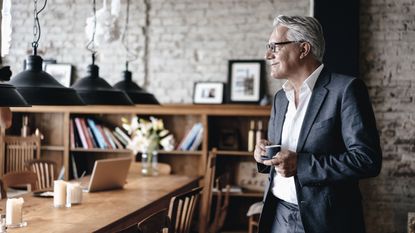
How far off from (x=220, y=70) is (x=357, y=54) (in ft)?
5.40

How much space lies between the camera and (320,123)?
7.18ft

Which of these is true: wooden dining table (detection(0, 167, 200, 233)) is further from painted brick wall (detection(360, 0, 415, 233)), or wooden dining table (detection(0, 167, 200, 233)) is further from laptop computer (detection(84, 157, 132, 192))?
painted brick wall (detection(360, 0, 415, 233))

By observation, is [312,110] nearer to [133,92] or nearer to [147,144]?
[133,92]

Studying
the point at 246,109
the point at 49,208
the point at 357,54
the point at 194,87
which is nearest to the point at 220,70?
the point at 194,87

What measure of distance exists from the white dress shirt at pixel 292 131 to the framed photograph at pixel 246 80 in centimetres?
352

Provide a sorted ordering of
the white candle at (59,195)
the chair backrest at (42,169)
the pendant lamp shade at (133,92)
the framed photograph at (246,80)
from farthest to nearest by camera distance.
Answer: the framed photograph at (246,80)
the chair backrest at (42,169)
the pendant lamp shade at (133,92)
the white candle at (59,195)

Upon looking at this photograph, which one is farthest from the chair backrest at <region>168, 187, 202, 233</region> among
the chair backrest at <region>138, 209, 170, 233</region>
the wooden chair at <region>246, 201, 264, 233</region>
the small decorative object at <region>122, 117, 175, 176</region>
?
the small decorative object at <region>122, 117, 175, 176</region>

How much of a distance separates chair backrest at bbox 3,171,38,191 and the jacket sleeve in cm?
290

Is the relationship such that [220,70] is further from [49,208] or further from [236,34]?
[49,208]

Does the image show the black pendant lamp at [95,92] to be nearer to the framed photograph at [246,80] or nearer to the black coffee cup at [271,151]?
the black coffee cup at [271,151]

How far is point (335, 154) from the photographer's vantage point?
219 cm

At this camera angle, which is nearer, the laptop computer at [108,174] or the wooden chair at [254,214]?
the laptop computer at [108,174]

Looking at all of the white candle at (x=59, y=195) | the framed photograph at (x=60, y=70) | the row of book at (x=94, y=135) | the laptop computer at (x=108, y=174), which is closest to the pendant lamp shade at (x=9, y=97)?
the white candle at (x=59, y=195)

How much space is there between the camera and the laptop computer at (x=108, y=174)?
12.8 feet
